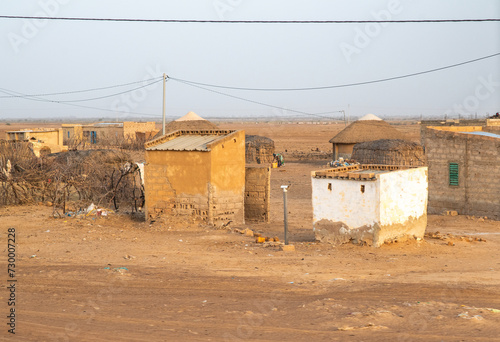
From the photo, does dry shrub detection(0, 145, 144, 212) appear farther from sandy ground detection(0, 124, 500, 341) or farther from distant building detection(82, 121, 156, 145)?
distant building detection(82, 121, 156, 145)

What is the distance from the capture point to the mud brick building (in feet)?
49.5

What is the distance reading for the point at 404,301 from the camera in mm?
8688

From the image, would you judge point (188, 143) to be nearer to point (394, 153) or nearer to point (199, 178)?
point (199, 178)

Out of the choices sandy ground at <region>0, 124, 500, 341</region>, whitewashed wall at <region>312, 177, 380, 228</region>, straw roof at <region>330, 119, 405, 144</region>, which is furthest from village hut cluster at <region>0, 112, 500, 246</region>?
straw roof at <region>330, 119, 405, 144</region>

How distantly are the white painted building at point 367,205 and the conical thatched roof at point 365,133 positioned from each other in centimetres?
2292

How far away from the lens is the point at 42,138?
36.9 m

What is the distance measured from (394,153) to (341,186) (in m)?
18.8

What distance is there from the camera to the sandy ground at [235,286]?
7293 millimetres

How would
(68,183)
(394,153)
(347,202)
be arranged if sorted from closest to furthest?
(347,202) → (68,183) → (394,153)

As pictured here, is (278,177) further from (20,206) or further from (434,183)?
(20,206)

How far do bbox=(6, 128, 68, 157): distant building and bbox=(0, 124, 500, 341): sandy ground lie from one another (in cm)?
2057

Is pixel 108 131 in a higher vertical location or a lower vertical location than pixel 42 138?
higher

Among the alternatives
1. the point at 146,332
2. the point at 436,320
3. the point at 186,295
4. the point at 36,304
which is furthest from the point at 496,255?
the point at 36,304

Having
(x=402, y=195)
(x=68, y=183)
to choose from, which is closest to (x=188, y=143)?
(x=68, y=183)
